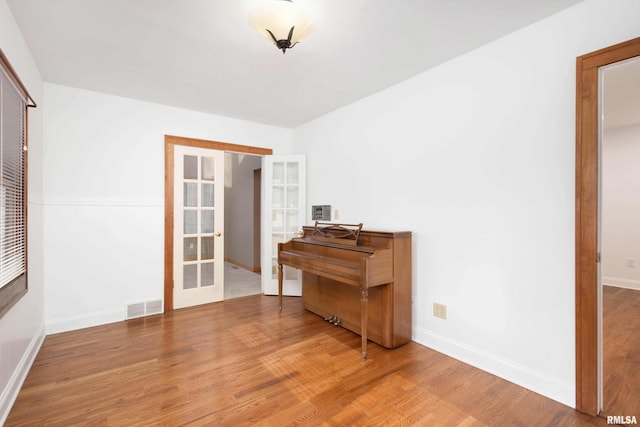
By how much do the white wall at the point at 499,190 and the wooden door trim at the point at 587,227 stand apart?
0.07 metres

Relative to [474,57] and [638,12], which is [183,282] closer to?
[474,57]

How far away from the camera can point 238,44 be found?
7.32 ft

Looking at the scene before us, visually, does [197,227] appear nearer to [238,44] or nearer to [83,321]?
[83,321]

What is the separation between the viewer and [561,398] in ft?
6.09

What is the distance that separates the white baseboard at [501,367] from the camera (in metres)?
1.86

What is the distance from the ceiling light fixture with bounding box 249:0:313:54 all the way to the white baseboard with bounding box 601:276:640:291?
17.8ft

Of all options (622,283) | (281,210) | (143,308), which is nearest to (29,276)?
(143,308)

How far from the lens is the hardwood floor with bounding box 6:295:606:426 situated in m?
1.72

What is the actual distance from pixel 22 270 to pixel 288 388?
2121 mm

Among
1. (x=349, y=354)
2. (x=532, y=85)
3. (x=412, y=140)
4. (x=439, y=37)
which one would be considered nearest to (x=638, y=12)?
(x=532, y=85)

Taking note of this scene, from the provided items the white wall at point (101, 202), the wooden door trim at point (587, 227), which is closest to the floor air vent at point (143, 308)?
the white wall at point (101, 202)

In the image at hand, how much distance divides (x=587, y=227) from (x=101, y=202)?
4.25m

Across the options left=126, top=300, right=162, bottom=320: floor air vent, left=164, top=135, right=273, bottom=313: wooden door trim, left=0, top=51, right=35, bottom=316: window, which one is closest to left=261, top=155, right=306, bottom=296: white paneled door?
left=164, top=135, right=273, bottom=313: wooden door trim

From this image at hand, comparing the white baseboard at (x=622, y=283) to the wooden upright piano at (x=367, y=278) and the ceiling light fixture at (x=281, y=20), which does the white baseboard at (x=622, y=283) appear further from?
the ceiling light fixture at (x=281, y=20)
